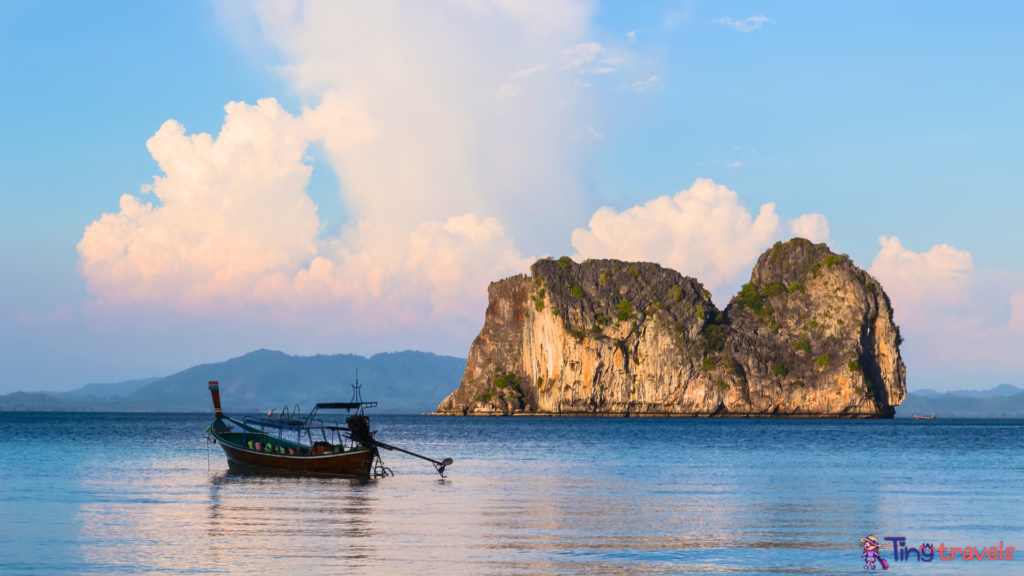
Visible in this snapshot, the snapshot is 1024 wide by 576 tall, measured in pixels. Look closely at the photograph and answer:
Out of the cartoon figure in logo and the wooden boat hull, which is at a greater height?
the wooden boat hull

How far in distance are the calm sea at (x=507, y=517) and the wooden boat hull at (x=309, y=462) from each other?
168 cm

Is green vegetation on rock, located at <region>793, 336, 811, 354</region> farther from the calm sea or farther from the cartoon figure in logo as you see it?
the cartoon figure in logo

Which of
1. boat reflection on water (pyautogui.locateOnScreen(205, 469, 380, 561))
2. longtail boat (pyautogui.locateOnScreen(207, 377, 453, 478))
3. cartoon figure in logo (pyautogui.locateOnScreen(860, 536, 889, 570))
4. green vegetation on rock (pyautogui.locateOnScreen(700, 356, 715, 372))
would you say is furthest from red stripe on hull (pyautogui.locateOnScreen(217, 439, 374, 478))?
green vegetation on rock (pyautogui.locateOnScreen(700, 356, 715, 372))

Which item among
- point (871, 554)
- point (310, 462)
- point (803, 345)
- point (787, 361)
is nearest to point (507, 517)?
point (871, 554)

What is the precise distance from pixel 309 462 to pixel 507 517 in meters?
21.2

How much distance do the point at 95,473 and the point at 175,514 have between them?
2086 cm

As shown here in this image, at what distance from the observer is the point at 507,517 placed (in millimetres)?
29750

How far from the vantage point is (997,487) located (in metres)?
41.6

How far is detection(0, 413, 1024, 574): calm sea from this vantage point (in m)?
21.5

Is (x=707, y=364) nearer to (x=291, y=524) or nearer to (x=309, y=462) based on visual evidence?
(x=309, y=462)

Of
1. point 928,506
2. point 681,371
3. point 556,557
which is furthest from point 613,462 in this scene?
point 681,371

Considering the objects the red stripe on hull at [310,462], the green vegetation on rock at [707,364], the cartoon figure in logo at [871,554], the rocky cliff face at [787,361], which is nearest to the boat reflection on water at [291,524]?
the red stripe on hull at [310,462]

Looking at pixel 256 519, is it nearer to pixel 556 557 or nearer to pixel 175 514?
pixel 175 514

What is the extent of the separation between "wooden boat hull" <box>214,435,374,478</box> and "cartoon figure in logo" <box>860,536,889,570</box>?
Answer: 28.3m
